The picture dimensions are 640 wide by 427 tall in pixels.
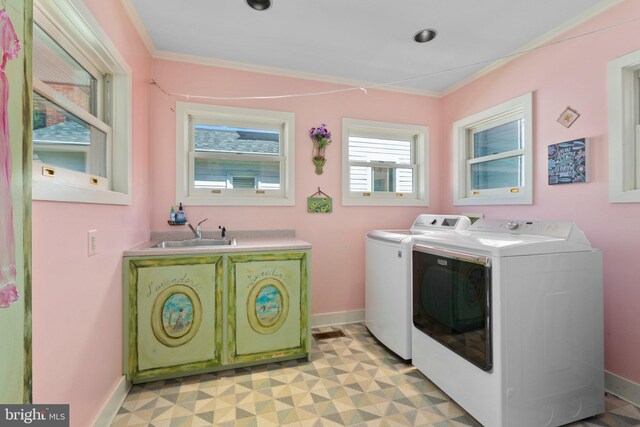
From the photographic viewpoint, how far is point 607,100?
1.84 meters

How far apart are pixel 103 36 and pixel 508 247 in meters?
2.40

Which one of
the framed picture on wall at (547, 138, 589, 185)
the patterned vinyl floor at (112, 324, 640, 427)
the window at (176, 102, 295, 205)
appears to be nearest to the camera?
the patterned vinyl floor at (112, 324, 640, 427)

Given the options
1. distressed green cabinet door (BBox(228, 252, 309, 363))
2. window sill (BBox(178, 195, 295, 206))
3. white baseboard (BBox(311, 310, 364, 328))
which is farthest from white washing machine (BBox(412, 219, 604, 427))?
window sill (BBox(178, 195, 295, 206))

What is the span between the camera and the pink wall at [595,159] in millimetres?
1752

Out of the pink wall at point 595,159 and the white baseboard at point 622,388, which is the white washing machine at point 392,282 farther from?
the white baseboard at point 622,388

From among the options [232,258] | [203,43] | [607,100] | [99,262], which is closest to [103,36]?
[203,43]

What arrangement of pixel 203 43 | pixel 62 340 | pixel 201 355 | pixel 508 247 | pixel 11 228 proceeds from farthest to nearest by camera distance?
pixel 203 43, pixel 201 355, pixel 508 247, pixel 62 340, pixel 11 228

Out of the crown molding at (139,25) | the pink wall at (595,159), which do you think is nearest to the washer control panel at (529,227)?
the pink wall at (595,159)

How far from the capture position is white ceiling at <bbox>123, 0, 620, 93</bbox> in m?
1.90

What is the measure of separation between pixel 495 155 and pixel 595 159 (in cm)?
87

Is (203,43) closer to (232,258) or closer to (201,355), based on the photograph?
(232,258)

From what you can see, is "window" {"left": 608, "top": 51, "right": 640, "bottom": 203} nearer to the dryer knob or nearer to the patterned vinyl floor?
the dryer knob

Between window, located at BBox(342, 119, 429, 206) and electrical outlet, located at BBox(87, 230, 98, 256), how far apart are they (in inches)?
81.8

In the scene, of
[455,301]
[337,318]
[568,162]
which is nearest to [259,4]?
[455,301]
